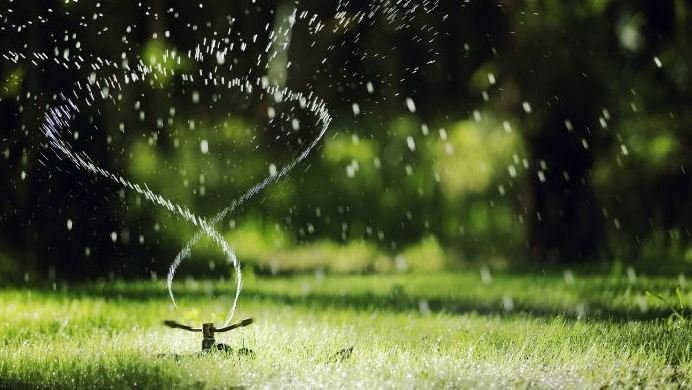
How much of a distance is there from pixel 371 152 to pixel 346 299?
7090 mm

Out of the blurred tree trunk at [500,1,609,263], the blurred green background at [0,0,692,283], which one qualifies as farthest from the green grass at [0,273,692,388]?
the blurred tree trunk at [500,1,609,263]

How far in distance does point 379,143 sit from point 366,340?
10.1 meters

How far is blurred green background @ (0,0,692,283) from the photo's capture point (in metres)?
11.3

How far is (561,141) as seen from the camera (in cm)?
1481

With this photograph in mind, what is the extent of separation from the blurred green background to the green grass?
2215 millimetres

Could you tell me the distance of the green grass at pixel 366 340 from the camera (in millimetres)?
4484

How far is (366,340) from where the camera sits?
5.73 m

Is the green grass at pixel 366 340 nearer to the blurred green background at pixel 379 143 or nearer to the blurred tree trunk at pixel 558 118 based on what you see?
the blurred green background at pixel 379 143

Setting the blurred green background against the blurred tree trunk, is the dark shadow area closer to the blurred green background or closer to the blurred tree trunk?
the blurred green background

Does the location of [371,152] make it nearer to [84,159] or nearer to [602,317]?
[84,159]

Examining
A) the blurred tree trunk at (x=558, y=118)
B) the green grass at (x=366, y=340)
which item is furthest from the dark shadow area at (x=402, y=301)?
the blurred tree trunk at (x=558, y=118)

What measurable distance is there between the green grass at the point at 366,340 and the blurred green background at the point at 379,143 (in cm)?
222

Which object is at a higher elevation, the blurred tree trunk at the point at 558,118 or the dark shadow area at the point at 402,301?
the blurred tree trunk at the point at 558,118

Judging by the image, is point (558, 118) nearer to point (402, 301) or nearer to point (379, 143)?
point (379, 143)
